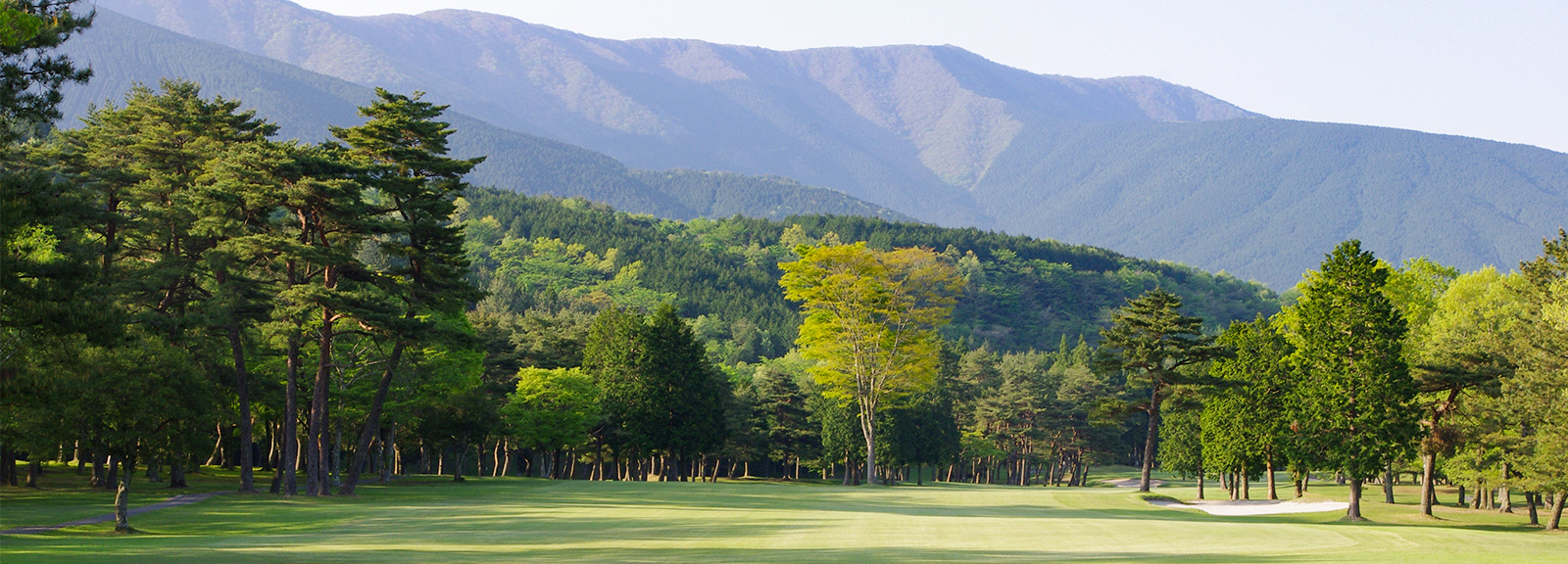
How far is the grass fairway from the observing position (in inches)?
853

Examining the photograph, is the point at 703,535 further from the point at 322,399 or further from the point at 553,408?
the point at 553,408

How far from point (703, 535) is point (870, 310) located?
3041 centimetres

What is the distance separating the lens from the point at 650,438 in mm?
65688

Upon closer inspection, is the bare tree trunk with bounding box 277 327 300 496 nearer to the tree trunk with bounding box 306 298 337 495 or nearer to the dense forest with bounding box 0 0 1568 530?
the dense forest with bounding box 0 0 1568 530

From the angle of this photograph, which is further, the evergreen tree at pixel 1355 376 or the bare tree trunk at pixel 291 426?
the evergreen tree at pixel 1355 376

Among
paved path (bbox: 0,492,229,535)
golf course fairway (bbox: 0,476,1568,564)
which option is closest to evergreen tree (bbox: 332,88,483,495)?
paved path (bbox: 0,492,229,535)

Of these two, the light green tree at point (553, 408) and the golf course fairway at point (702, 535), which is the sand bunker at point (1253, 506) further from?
the light green tree at point (553, 408)

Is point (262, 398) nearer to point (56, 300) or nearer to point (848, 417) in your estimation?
point (56, 300)

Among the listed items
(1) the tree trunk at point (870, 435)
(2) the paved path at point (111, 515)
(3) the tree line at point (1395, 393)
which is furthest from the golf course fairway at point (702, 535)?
(1) the tree trunk at point (870, 435)

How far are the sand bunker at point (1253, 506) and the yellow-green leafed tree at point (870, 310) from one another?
13410 millimetres

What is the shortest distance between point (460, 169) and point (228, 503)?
45.5 ft

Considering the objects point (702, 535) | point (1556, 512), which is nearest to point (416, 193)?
point (702, 535)

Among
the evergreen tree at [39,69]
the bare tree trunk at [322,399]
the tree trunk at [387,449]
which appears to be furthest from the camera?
the tree trunk at [387,449]

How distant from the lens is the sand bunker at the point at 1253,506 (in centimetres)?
4903
